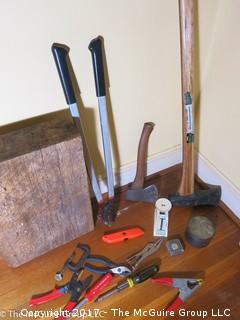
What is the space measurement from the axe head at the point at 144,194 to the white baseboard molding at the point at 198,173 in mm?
83

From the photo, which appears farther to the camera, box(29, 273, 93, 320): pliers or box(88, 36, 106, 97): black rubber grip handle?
box(29, 273, 93, 320): pliers

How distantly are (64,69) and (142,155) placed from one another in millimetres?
509

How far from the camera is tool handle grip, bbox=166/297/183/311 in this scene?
98 cm

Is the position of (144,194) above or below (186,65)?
below

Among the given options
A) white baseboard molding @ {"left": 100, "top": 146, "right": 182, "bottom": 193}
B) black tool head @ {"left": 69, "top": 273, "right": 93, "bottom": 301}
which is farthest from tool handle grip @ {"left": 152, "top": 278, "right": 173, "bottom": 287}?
white baseboard molding @ {"left": 100, "top": 146, "right": 182, "bottom": 193}

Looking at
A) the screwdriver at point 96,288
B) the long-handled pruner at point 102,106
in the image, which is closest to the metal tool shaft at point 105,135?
the long-handled pruner at point 102,106

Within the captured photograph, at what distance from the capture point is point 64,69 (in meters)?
0.86

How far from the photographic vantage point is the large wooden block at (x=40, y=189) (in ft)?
2.84

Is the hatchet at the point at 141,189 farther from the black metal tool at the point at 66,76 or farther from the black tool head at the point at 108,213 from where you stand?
the black metal tool at the point at 66,76

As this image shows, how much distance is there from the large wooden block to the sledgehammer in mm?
409

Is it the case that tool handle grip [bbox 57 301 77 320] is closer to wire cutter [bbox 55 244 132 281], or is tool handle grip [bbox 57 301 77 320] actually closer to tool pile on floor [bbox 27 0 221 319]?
tool pile on floor [bbox 27 0 221 319]

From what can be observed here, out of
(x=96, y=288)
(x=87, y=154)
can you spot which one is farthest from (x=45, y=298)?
(x=87, y=154)

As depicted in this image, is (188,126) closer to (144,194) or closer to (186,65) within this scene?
(186,65)

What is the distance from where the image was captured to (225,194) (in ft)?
4.13
